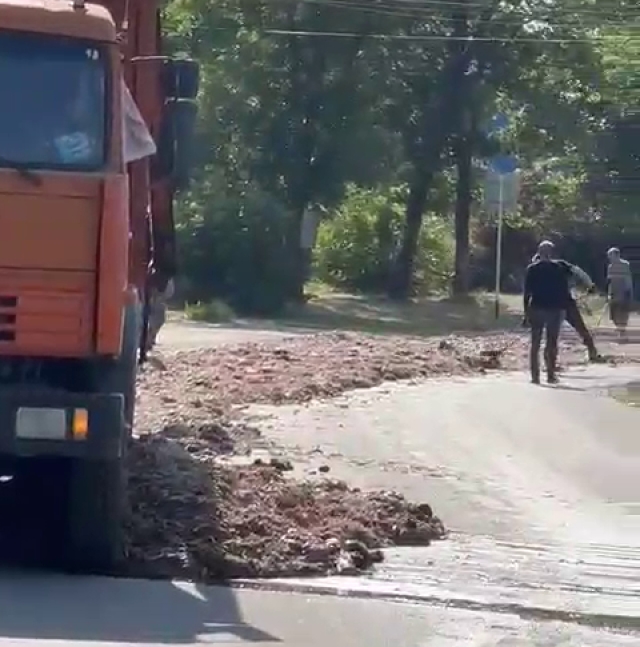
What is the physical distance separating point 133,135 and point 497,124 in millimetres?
40027

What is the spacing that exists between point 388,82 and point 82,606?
3829cm

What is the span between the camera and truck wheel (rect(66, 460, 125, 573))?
11.2 meters

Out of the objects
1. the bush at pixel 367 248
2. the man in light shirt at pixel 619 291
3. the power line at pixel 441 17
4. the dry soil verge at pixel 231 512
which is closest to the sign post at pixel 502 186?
the man in light shirt at pixel 619 291

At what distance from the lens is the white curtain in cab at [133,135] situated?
11.0 metres

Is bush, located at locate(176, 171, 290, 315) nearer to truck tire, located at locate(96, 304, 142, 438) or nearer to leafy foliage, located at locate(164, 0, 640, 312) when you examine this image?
leafy foliage, located at locate(164, 0, 640, 312)

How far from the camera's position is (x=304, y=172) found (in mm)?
46688

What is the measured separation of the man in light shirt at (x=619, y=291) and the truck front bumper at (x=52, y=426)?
83.3ft

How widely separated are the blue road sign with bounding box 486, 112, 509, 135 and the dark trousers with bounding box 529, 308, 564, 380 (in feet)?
81.3

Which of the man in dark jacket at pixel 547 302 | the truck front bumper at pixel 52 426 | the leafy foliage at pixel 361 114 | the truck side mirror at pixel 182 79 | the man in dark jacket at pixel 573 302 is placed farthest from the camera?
the leafy foliage at pixel 361 114

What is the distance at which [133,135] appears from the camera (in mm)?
11352

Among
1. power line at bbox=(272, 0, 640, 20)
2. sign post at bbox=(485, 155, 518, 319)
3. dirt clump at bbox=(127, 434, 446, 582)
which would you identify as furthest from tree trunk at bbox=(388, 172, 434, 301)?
dirt clump at bbox=(127, 434, 446, 582)

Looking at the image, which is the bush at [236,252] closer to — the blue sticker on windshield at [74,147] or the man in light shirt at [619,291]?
the man in light shirt at [619,291]

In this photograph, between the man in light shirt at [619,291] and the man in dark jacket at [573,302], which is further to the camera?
the man in light shirt at [619,291]

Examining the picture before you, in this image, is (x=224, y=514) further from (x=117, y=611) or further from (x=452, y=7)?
(x=452, y=7)
